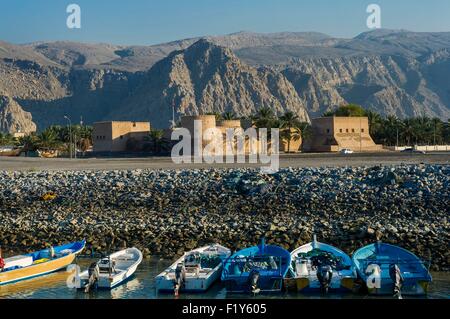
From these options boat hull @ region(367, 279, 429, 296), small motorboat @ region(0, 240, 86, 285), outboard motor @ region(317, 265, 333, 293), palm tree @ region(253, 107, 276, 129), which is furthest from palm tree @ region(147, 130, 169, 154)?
boat hull @ region(367, 279, 429, 296)

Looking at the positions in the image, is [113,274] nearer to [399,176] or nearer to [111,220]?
[111,220]

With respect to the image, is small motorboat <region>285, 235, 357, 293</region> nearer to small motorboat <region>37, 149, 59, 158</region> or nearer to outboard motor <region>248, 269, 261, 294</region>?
outboard motor <region>248, 269, 261, 294</region>

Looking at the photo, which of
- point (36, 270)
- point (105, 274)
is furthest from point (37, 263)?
point (105, 274)

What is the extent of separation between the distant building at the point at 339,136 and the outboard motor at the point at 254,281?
63073 millimetres

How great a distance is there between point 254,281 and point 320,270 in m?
1.74

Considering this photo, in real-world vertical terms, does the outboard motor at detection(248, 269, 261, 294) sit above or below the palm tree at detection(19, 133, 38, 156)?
below

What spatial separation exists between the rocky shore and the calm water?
6.39 ft

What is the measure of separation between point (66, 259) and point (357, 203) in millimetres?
12969

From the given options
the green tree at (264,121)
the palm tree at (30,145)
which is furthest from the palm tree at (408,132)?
the palm tree at (30,145)

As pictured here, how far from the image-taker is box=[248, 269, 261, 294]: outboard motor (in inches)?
658

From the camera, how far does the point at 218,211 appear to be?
92.2 ft

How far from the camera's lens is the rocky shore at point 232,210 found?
22.7 metres

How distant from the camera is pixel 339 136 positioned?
80.4 m
